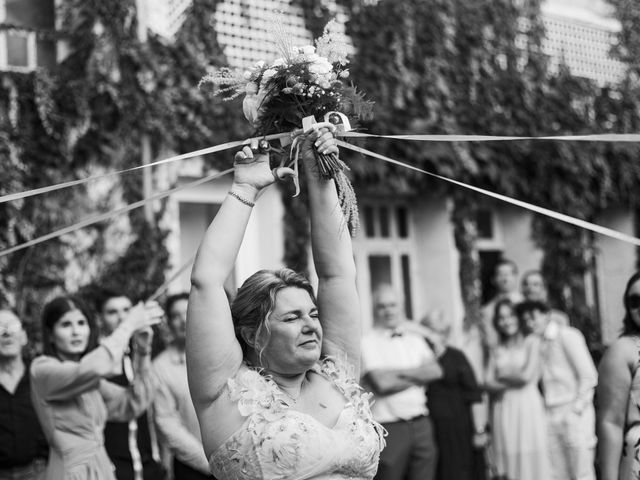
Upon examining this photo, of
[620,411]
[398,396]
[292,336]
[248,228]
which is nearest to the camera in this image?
[292,336]

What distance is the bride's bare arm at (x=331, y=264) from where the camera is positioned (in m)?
3.24

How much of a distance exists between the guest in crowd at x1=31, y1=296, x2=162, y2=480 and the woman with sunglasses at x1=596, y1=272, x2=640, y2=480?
7.55 feet

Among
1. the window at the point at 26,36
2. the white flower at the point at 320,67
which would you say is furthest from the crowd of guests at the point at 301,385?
the window at the point at 26,36

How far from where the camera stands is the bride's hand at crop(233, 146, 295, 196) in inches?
121

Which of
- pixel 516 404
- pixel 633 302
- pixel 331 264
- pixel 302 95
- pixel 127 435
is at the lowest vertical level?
pixel 516 404

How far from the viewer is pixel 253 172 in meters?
3.10

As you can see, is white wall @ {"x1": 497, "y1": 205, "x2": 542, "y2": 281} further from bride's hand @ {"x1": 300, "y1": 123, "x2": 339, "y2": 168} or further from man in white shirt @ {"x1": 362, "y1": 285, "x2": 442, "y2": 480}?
bride's hand @ {"x1": 300, "y1": 123, "x2": 339, "y2": 168}

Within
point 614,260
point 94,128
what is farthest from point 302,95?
point 614,260

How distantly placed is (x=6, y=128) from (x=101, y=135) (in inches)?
33.8

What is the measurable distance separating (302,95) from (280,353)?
931 mm

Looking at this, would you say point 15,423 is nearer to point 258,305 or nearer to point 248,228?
point 258,305

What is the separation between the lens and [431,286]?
1116 centimetres

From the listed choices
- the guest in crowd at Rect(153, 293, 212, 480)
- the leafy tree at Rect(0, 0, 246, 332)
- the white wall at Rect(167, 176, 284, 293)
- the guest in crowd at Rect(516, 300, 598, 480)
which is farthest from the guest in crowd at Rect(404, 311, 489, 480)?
the leafy tree at Rect(0, 0, 246, 332)

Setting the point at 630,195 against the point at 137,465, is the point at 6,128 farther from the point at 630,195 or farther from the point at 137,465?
the point at 630,195
